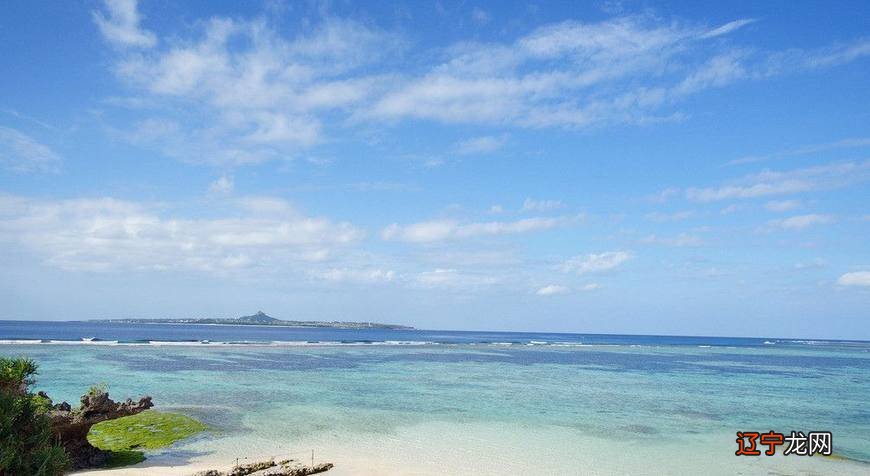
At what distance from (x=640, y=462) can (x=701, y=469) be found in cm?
198

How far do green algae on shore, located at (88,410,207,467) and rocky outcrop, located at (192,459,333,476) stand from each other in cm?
391

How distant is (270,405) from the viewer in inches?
1150

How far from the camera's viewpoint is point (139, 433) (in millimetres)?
21625

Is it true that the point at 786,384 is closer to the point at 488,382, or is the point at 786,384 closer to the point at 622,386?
the point at 622,386

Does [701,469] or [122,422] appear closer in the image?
[701,469]

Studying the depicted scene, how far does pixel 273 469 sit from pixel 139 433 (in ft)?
27.2

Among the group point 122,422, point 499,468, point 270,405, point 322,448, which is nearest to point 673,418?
point 499,468

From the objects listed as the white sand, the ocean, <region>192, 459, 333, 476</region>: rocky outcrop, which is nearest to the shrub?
the white sand

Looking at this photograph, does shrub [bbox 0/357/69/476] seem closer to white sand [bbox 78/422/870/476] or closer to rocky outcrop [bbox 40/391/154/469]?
rocky outcrop [bbox 40/391/154/469]

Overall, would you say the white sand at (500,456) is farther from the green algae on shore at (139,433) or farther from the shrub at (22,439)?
the shrub at (22,439)

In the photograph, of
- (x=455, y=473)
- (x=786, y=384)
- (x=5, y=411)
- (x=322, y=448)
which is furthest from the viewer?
(x=786, y=384)

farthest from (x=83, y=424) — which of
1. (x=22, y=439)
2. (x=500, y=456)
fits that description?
(x=500, y=456)

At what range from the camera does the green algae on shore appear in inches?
736

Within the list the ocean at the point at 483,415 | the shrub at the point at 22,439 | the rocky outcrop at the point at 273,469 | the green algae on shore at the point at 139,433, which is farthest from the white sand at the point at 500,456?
the shrub at the point at 22,439
